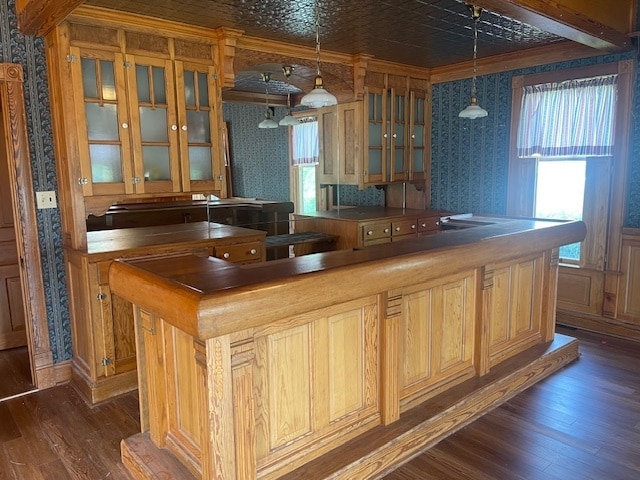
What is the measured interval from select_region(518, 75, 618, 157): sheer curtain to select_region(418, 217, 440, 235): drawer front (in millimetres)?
1133

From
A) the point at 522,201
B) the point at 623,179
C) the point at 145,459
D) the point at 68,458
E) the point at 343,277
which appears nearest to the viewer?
the point at 343,277

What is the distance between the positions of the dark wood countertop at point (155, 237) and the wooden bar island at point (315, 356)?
1.08 m

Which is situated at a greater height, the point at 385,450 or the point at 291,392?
the point at 291,392

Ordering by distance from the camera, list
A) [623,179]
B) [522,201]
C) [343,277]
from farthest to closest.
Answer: [522,201] < [623,179] < [343,277]

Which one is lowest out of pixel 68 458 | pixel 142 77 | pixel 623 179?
pixel 68 458

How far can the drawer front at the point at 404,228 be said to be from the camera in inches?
199

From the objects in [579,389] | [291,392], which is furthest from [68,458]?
[579,389]

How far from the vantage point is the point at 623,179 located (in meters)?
4.05

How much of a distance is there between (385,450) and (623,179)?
3245 mm

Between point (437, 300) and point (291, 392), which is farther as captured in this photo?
point (437, 300)

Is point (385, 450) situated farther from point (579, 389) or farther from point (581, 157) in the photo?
point (581, 157)

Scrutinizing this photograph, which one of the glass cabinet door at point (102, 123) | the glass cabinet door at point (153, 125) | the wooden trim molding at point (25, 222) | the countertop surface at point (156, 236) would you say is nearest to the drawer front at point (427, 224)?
the countertop surface at point (156, 236)

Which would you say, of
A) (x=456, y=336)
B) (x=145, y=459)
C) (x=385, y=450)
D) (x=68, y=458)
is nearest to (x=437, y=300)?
(x=456, y=336)

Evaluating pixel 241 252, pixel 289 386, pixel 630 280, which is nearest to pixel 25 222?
pixel 241 252
